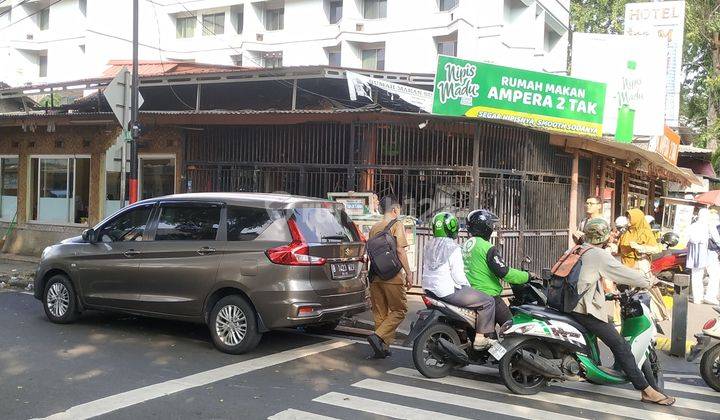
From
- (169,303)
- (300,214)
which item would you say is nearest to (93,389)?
(169,303)

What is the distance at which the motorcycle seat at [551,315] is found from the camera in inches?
212

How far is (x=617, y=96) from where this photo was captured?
13383mm

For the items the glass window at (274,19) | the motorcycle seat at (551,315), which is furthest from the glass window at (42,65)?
the motorcycle seat at (551,315)

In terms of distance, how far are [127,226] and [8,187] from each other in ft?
34.3

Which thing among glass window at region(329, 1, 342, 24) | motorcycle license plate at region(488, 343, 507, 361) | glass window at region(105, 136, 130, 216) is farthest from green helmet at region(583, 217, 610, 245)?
glass window at region(329, 1, 342, 24)

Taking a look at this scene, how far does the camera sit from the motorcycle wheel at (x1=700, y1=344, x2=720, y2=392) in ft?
19.0

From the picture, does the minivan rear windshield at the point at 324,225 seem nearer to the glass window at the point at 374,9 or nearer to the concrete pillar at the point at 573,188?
the concrete pillar at the point at 573,188

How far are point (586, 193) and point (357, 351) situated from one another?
9.45 metres

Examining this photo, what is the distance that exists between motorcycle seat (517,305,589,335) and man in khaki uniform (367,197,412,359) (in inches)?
58.2

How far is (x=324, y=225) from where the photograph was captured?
6.94 m

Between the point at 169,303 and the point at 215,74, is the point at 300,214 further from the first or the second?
the point at 215,74

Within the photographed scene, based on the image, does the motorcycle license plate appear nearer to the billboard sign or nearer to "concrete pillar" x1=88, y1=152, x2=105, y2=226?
the billboard sign

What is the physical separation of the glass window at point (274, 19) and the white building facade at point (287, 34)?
0.18 feet

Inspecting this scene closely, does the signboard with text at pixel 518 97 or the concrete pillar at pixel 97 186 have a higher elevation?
the signboard with text at pixel 518 97
